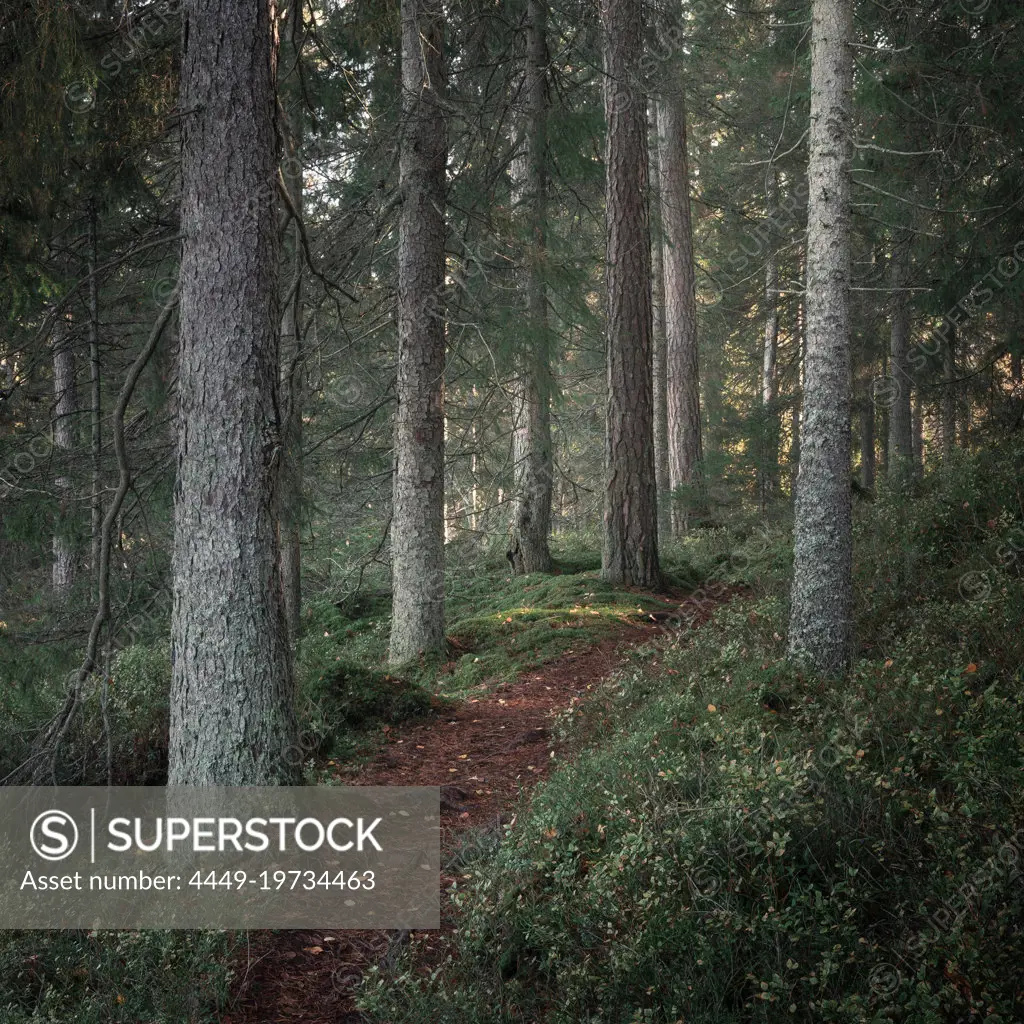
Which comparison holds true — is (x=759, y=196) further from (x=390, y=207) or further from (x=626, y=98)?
(x=390, y=207)

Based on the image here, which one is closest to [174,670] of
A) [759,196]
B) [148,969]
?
[148,969]

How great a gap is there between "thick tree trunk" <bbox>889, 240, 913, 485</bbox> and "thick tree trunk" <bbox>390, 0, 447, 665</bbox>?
7.47 m

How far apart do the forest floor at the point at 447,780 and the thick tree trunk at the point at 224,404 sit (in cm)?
108

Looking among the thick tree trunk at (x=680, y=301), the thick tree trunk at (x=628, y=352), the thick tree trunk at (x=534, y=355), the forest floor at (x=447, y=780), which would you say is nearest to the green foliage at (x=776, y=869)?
the forest floor at (x=447, y=780)

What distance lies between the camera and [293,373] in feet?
23.7

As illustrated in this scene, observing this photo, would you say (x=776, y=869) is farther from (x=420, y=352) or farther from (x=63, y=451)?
(x=420, y=352)

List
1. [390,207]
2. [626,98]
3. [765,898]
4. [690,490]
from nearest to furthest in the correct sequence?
[765,898], [390,207], [626,98], [690,490]

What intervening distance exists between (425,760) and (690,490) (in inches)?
412

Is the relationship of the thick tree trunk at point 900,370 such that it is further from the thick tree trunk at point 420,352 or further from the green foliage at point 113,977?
the green foliage at point 113,977

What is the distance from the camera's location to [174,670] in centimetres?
515

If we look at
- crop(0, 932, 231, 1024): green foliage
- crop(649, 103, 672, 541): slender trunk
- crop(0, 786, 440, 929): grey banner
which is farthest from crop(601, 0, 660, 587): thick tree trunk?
crop(0, 932, 231, 1024): green foliage

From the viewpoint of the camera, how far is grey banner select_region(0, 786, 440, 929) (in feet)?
15.5

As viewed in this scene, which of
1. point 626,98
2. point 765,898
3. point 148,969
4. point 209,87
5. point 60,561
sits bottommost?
point 148,969

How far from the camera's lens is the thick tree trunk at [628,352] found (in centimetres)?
1184
